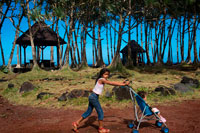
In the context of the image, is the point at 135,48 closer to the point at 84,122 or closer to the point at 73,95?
the point at 73,95

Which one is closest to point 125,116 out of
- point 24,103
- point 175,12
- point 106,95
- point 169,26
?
point 106,95

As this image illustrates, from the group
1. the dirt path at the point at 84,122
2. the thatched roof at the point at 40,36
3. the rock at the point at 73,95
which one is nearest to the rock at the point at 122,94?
the dirt path at the point at 84,122

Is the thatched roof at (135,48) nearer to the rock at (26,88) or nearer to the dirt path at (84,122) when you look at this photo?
the rock at (26,88)

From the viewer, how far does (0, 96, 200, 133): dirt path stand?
440cm

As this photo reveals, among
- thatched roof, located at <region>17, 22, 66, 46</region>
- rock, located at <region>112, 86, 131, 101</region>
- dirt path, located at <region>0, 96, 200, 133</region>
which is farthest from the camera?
thatched roof, located at <region>17, 22, 66, 46</region>

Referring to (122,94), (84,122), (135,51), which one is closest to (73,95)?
(122,94)

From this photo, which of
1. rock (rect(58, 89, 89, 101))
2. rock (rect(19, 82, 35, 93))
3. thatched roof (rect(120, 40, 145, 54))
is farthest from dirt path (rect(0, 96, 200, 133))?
thatched roof (rect(120, 40, 145, 54))

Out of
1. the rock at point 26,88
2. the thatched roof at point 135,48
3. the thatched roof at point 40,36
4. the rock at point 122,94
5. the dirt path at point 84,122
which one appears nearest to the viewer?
the dirt path at point 84,122

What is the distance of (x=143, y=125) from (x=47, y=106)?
12.2ft

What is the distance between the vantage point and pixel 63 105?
676 cm

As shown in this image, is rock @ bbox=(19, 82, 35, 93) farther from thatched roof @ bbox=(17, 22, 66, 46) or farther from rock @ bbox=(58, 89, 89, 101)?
thatched roof @ bbox=(17, 22, 66, 46)

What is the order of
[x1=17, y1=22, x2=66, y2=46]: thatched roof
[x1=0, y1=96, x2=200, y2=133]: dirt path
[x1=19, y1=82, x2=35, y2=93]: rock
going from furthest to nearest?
1. [x1=17, y1=22, x2=66, y2=46]: thatched roof
2. [x1=19, y1=82, x2=35, y2=93]: rock
3. [x1=0, y1=96, x2=200, y2=133]: dirt path

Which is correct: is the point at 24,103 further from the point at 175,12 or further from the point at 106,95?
the point at 175,12

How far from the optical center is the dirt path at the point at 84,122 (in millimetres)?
4398
